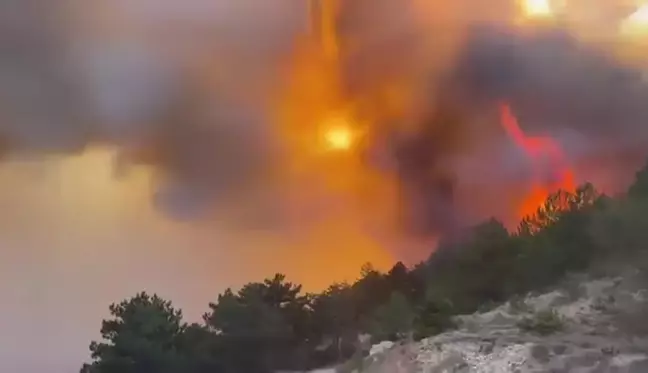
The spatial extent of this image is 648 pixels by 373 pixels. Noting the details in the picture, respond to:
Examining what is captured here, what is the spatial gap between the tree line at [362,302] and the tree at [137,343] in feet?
0.05

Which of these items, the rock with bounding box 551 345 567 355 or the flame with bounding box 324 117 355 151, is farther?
the flame with bounding box 324 117 355 151

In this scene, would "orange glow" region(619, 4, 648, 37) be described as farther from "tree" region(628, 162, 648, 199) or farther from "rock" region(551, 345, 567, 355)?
"rock" region(551, 345, 567, 355)

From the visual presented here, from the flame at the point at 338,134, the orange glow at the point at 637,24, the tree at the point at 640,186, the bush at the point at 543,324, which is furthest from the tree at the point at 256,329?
the orange glow at the point at 637,24

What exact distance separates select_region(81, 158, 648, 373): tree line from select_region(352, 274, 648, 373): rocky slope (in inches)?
40.1

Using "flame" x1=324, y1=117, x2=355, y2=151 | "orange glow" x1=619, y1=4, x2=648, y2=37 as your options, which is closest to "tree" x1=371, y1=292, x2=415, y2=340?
"flame" x1=324, y1=117, x2=355, y2=151

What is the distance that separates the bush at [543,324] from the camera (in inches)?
427

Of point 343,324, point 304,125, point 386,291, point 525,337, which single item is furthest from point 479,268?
point 525,337

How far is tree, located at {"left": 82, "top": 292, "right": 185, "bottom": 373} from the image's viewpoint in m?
13.7

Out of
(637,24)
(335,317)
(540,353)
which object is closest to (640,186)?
(637,24)

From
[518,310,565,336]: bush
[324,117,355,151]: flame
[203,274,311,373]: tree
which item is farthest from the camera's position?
[324,117,355,151]: flame

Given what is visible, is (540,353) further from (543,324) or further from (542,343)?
(543,324)

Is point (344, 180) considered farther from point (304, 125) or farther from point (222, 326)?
point (222, 326)

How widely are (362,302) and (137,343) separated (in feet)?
13.7

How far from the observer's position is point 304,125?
16.7 metres
